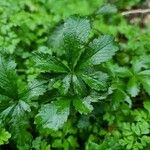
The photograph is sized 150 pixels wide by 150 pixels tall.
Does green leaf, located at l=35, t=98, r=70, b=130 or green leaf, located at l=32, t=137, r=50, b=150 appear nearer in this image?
green leaf, located at l=35, t=98, r=70, b=130

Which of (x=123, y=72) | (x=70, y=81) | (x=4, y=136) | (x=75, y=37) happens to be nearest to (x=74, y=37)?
(x=75, y=37)

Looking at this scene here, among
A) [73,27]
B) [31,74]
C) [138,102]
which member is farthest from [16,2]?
[138,102]

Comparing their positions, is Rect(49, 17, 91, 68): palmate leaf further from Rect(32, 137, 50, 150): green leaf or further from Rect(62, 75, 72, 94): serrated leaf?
Rect(32, 137, 50, 150): green leaf

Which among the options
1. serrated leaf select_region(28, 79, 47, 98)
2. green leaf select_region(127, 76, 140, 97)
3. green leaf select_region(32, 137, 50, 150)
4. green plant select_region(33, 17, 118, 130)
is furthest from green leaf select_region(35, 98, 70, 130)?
green leaf select_region(127, 76, 140, 97)

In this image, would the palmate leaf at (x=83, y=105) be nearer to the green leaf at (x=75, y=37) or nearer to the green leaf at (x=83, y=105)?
the green leaf at (x=83, y=105)

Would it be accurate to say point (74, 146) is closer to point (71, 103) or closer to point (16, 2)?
point (71, 103)

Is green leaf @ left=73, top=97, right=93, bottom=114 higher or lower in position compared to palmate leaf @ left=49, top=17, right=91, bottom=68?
lower
